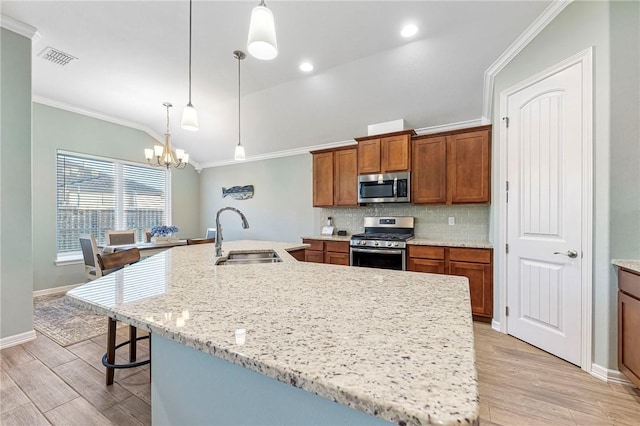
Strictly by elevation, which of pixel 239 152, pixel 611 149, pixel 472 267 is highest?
pixel 239 152

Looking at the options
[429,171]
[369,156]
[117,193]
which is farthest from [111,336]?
[117,193]

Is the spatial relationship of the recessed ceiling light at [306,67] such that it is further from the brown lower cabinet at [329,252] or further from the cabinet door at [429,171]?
the brown lower cabinet at [329,252]

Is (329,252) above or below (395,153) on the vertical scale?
below

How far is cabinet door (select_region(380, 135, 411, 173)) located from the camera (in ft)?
12.0

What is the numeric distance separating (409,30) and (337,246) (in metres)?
2.75

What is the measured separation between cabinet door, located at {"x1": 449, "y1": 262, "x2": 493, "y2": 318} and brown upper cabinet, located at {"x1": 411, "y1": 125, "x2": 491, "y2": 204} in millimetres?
791

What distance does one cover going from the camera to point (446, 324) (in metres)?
0.77

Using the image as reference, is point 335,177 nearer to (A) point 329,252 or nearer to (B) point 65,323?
(A) point 329,252

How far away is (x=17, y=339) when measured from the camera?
8.55 ft

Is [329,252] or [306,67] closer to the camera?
[306,67]

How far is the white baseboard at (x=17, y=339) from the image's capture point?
2525mm

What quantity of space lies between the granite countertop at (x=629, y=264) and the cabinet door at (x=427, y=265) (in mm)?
1532

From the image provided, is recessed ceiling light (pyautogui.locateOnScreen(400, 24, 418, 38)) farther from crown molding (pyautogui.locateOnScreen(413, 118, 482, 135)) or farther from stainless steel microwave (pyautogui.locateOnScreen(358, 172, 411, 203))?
stainless steel microwave (pyautogui.locateOnScreen(358, 172, 411, 203))

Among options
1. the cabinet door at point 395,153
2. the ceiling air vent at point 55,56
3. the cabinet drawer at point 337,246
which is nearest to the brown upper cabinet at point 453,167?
the cabinet door at point 395,153
